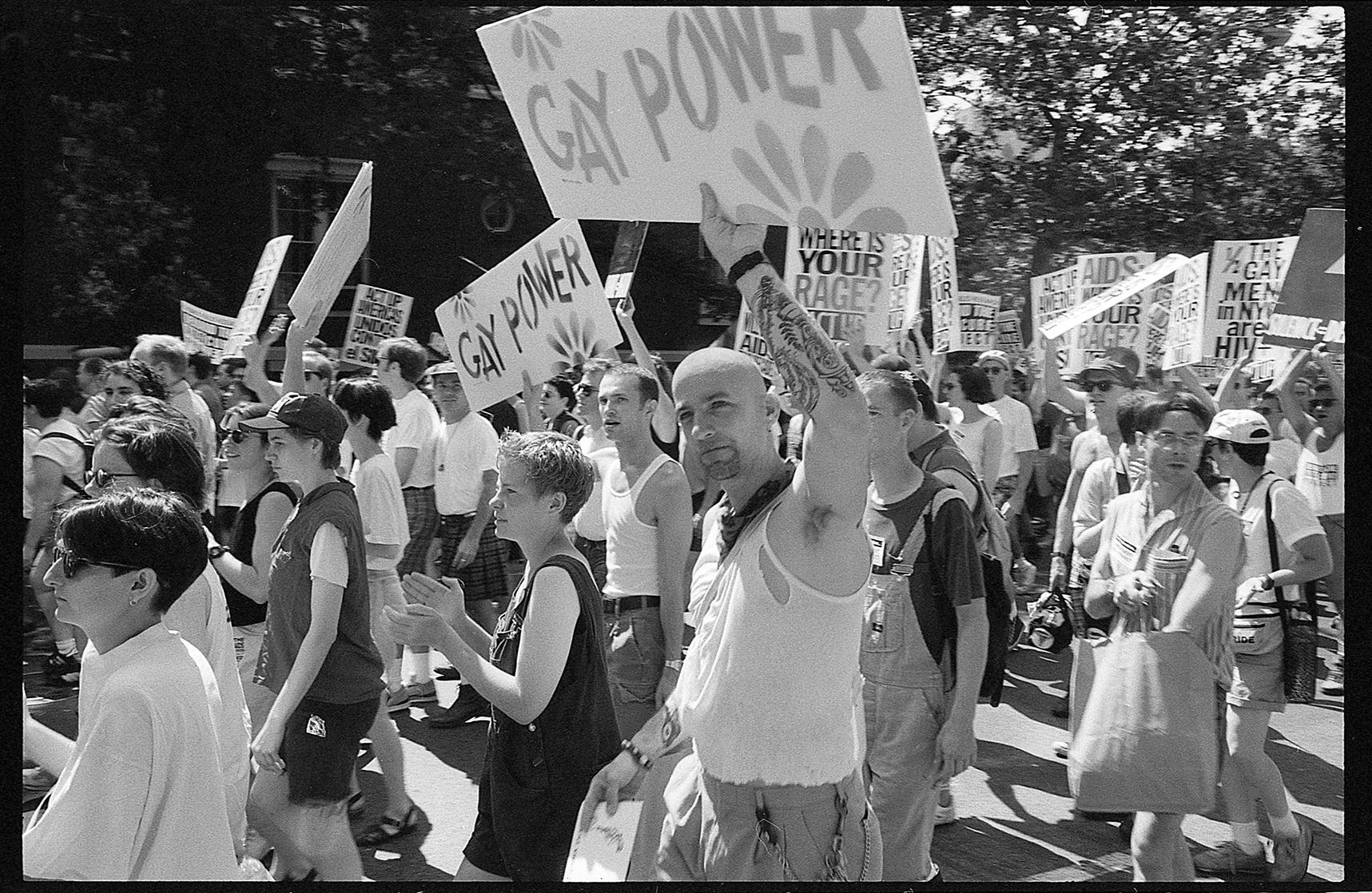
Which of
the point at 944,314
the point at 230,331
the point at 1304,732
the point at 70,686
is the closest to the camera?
the point at 1304,732

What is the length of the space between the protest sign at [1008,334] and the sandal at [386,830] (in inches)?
264

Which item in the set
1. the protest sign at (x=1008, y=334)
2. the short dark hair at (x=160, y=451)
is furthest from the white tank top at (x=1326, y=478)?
the short dark hair at (x=160, y=451)

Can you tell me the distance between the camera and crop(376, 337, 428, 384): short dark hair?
6969 millimetres

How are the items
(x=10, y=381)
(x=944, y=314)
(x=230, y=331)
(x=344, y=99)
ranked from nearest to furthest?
(x=10, y=381), (x=944, y=314), (x=230, y=331), (x=344, y=99)

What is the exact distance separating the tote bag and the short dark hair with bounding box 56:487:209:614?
2.46 m

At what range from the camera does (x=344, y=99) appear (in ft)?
51.3

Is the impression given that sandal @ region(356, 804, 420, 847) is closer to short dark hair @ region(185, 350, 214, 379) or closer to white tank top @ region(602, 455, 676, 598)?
white tank top @ region(602, 455, 676, 598)

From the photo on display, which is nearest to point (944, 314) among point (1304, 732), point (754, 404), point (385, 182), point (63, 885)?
point (1304, 732)

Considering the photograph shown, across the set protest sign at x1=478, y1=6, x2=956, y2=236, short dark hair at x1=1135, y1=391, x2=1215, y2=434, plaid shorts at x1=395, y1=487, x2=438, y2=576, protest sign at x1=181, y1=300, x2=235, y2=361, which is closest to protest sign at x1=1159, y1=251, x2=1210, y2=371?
short dark hair at x1=1135, y1=391, x2=1215, y2=434

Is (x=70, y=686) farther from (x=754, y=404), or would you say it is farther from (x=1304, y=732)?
(x=1304, y=732)

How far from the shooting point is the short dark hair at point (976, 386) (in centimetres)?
763

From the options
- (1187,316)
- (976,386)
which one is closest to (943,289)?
(976,386)

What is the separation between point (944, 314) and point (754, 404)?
549 centimetres

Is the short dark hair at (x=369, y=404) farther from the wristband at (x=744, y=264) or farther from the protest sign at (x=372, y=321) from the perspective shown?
the protest sign at (x=372, y=321)
